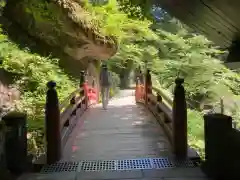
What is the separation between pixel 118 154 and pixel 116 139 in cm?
114

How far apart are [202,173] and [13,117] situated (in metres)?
2.70

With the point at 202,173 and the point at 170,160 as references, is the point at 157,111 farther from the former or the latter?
the point at 202,173

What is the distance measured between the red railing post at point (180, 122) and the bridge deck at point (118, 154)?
24 centimetres

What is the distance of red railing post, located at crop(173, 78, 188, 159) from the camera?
5.52 metres

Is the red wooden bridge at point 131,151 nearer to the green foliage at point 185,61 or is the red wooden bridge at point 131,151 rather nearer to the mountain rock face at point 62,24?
the green foliage at point 185,61

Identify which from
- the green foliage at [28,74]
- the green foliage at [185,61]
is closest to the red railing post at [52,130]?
the green foliage at [28,74]

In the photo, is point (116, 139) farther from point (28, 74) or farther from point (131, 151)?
point (28, 74)

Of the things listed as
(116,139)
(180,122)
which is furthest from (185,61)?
(180,122)

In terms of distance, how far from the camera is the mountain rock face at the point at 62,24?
509 inches

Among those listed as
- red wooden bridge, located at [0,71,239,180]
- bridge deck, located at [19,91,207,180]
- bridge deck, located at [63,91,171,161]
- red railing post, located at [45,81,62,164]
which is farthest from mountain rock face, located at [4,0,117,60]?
red railing post, located at [45,81,62,164]

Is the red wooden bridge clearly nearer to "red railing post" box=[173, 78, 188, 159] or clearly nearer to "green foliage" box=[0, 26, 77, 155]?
"red railing post" box=[173, 78, 188, 159]

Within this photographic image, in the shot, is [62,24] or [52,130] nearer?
[52,130]

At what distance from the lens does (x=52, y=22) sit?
13.2 m

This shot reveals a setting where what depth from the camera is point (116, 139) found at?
22.9 ft
